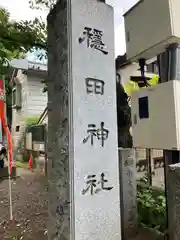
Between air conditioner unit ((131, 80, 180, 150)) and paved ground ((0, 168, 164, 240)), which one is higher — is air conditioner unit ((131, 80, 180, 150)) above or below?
above

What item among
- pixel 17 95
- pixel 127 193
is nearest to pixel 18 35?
pixel 127 193

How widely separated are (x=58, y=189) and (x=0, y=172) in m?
8.32

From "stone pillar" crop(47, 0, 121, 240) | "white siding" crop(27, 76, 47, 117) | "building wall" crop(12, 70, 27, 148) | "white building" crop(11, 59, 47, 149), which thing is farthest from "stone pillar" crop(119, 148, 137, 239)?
"building wall" crop(12, 70, 27, 148)

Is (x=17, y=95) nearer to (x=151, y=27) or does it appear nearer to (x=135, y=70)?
(x=135, y=70)

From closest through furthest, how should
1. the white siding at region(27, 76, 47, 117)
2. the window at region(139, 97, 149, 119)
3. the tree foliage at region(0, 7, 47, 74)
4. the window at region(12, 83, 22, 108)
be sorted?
the window at region(139, 97, 149, 119), the tree foliage at region(0, 7, 47, 74), the white siding at region(27, 76, 47, 117), the window at region(12, 83, 22, 108)

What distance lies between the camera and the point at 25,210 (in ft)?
18.1

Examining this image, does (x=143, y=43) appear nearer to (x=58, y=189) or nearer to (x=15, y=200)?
(x=58, y=189)

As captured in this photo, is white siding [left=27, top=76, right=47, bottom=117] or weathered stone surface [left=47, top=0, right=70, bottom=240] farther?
white siding [left=27, top=76, right=47, bottom=117]

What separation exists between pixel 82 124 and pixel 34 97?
1269 cm

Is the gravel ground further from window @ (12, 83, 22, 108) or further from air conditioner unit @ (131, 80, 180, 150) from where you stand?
window @ (12, 83, 22, 108)

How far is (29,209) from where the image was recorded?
18.3ft

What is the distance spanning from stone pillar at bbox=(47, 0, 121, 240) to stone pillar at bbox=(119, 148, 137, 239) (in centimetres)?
83

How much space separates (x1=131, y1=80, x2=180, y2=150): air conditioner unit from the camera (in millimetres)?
2297

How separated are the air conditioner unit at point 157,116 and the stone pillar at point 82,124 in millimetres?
490
